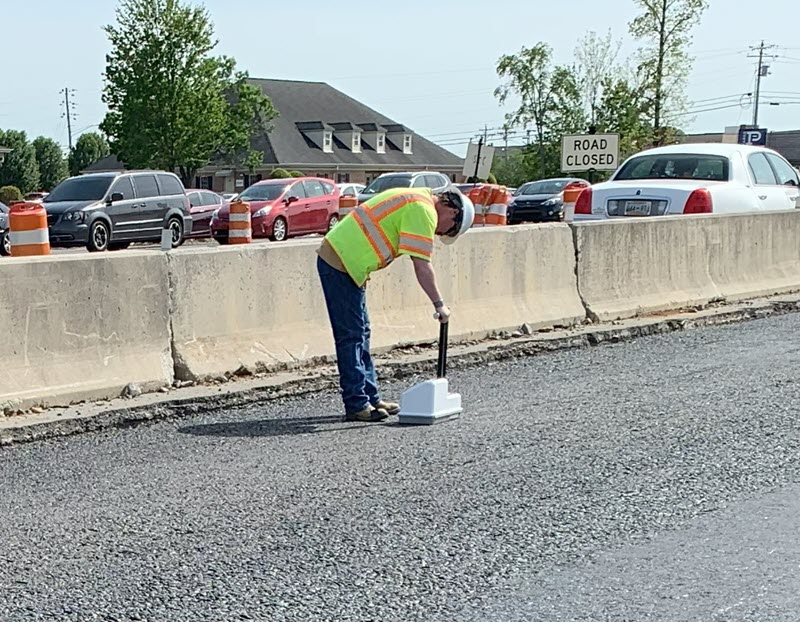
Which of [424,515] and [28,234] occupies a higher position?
[28,234]

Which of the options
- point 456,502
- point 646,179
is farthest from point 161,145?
point 456,502

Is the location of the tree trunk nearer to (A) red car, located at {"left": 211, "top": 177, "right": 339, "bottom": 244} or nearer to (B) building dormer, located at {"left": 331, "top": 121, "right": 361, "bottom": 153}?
(A) red car, located at {"left": 211, "top": 177, "right": 339, "bottom": 244}

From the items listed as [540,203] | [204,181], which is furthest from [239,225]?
[204,181]

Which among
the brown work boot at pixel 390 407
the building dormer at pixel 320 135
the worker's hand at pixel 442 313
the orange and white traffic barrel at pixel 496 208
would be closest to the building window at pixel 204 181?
the building dormer at pixel 320 135

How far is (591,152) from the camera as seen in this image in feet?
62.3

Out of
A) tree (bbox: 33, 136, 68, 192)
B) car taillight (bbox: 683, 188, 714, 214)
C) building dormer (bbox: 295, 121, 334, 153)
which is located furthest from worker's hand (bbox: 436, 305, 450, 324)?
tree (bbox: 33, 136, 68, 192)

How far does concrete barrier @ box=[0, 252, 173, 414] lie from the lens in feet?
22.2

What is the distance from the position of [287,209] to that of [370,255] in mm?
19293

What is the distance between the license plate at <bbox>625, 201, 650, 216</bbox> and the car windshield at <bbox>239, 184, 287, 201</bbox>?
1395 cm

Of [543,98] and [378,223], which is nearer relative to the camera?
[378,223]

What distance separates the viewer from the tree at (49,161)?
88125 millimetres

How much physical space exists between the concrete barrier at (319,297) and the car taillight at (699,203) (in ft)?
9.30

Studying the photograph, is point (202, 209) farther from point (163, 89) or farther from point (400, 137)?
point (400, 137)

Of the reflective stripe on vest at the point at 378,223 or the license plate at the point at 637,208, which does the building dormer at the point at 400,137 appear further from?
the reflective stripe on vest at the point at 378,223
